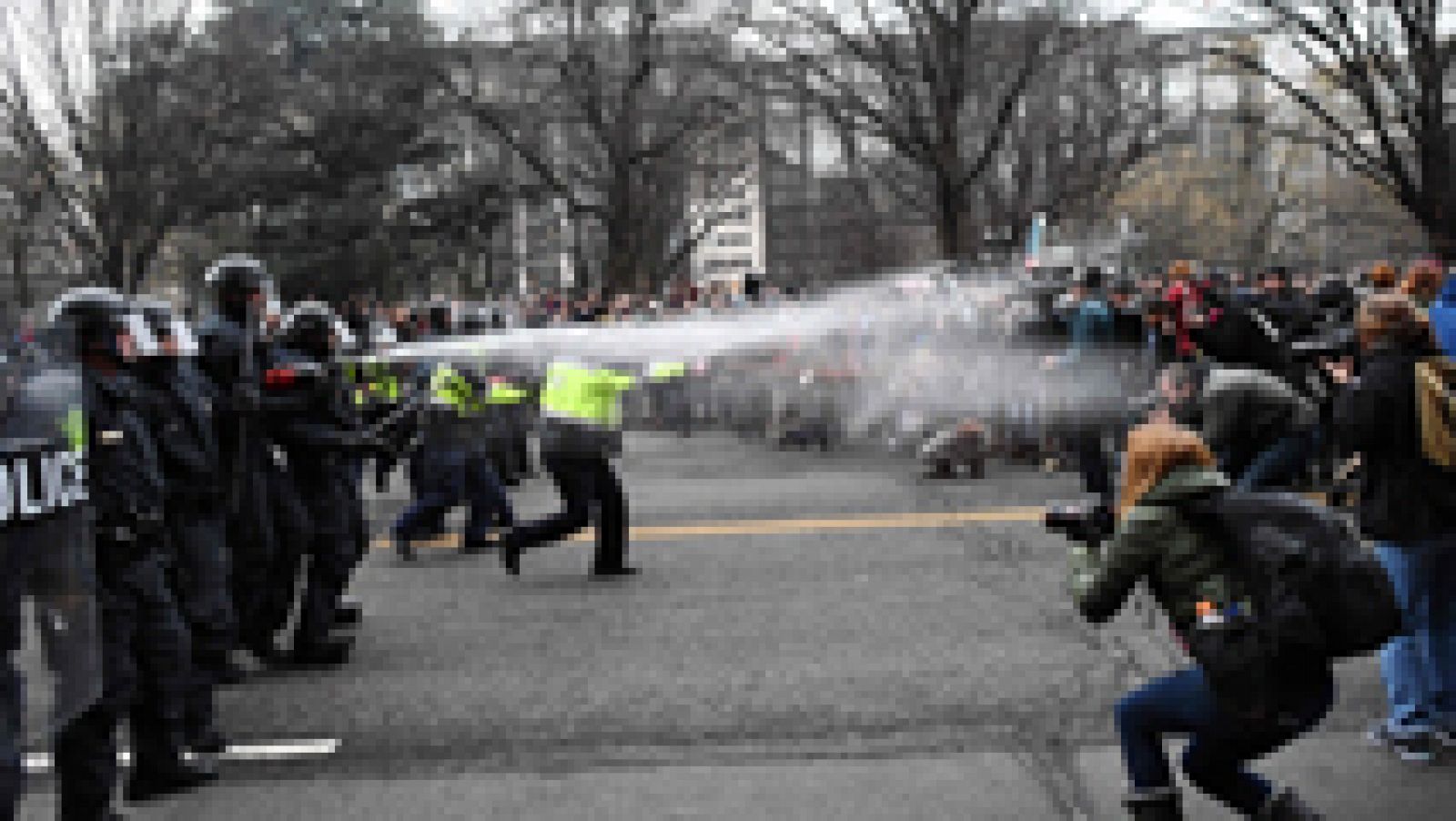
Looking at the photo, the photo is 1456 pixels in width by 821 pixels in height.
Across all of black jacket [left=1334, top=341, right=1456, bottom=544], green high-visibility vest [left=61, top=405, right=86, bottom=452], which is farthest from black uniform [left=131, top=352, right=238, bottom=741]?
black jacket [left=1334, top=341, right=1456, bottom=544]

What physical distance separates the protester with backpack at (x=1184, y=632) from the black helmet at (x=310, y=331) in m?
4.71

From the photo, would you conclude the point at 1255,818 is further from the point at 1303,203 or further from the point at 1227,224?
the point at 1227,224

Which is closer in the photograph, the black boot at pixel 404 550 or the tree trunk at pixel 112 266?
the black boot at pixel 404 550

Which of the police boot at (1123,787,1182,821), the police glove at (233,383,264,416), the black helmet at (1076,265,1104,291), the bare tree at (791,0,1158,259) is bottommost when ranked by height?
the police boot at (1123,787,1182,821)

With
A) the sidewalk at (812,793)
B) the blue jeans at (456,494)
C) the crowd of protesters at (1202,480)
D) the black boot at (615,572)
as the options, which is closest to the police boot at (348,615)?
the crowd of protesters at (1202,480)

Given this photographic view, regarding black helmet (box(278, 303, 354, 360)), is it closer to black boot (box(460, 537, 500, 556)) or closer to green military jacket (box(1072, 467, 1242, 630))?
black boot (box(460, 537, 500, 556))

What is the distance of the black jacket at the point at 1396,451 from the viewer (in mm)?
4887

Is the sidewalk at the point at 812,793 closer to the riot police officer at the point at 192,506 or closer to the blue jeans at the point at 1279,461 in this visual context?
the riot police officer at the point at 192,506

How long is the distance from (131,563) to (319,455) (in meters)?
2.13

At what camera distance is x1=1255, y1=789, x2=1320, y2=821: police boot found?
3869 mm

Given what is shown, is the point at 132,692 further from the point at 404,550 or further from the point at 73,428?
the point at 404,550

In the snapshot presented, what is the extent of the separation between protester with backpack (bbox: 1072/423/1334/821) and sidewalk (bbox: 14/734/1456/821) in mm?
687

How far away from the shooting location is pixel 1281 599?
362 cm

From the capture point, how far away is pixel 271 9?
1224 inches
